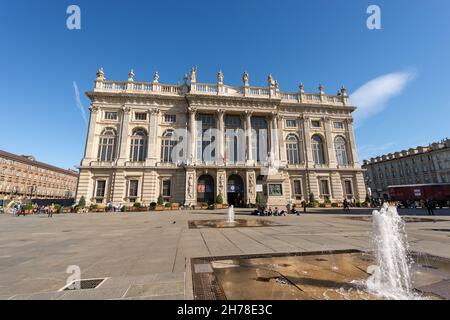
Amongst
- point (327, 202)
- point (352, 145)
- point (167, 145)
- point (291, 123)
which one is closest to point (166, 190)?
point (167, 145)

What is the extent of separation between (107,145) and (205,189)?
17.0m

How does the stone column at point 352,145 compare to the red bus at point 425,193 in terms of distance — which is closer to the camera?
the red bus at point 425,193

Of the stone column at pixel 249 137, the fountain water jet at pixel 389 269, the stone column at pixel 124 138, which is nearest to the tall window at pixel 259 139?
the stone column at pixel 249 137

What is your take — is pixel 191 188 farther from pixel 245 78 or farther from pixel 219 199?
pixel 245 78

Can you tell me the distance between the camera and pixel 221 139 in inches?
1293

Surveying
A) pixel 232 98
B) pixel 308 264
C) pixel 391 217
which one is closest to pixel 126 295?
pixel 308 264

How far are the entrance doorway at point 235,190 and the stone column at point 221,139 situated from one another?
3.82m

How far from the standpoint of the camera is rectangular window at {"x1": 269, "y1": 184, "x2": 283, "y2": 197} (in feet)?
68.7

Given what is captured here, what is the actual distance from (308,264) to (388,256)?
65.1 inches

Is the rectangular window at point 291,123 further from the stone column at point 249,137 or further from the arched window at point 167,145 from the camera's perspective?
the arched window at point 167,145

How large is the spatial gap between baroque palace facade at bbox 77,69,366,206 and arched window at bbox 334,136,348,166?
0.19m

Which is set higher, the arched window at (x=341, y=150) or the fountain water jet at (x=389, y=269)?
the arched window at (x=341, y=150)

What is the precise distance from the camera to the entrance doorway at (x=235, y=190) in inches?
1287
